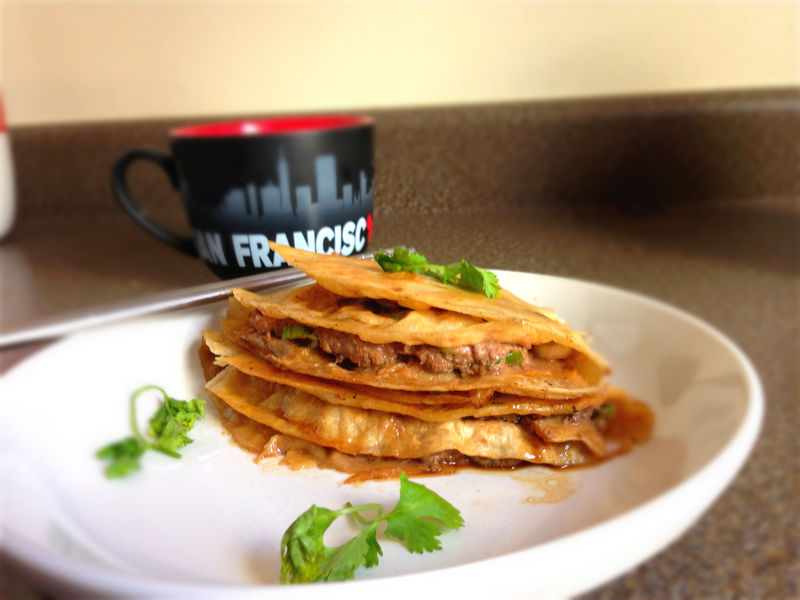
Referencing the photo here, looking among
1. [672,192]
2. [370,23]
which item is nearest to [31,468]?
[672,192]

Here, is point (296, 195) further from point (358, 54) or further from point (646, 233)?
point (358, 54)

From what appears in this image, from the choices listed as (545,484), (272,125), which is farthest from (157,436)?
(272,125)

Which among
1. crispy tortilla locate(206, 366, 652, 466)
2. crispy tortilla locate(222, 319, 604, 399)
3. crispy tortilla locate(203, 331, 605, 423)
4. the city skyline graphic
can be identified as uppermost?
the city skyline graphic

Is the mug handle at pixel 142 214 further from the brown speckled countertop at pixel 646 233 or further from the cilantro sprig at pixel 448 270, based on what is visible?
the cilantro sprig at pixel 448 270

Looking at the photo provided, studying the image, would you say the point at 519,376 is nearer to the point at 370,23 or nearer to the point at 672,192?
the point at 672,192

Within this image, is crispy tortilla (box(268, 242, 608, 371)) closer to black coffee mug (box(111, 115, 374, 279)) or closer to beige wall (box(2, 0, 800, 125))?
black coffee mug (box(111, 115, 374, 279))

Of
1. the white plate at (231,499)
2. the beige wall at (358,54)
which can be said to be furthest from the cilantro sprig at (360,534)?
the beige wall at (358,54)

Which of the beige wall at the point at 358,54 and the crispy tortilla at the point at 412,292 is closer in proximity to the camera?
the crispy tortilla at the point at 412,292

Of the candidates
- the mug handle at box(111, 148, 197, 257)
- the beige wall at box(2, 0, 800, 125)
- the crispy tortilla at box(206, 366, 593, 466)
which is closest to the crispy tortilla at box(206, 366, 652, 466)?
the crispy tortilla at box(206, 366, 593, 466)
